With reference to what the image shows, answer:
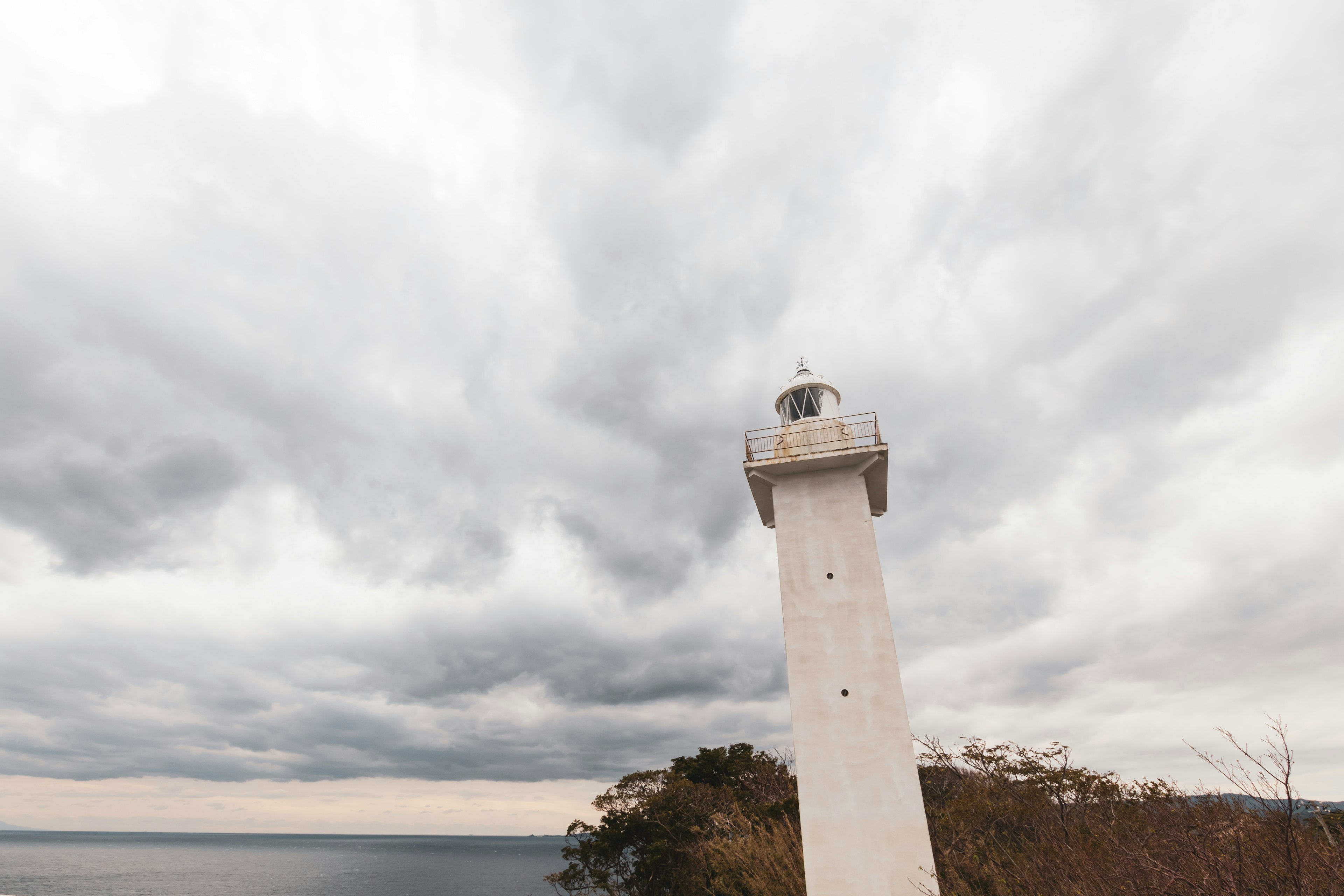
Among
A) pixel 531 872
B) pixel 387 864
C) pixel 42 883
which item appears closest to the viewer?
pixel 42 883

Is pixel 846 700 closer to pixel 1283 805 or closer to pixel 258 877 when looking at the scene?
pixel 1283 805

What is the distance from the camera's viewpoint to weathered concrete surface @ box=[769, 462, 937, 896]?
1211cm

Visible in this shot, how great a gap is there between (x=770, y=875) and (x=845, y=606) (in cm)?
783

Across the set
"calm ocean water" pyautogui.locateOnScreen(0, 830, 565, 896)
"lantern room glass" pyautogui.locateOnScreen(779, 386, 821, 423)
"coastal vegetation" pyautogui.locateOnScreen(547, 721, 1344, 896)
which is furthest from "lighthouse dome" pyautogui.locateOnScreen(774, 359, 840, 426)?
"calm ocean water" pyautogui.locateOnScreen(0, 830, 565, 896)

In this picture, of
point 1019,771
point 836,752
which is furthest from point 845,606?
point 1019,771

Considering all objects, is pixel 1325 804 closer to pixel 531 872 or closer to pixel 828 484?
pixel 828 484

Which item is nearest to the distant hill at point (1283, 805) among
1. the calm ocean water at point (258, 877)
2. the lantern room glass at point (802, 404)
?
the lantern room glass at point (802, 404)

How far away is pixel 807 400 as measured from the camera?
18.6 m

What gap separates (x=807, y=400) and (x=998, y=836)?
1460 centimetres

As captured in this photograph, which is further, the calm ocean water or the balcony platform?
the calm ocean water

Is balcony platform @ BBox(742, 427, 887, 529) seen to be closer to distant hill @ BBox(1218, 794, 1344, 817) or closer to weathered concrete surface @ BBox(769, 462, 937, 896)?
weathered concrete surface @ BBox(769, 462, 937, 896)

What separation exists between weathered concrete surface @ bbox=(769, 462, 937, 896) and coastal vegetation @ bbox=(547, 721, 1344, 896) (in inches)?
50.8

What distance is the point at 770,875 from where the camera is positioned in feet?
51.7

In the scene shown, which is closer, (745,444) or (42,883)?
(745,444)
